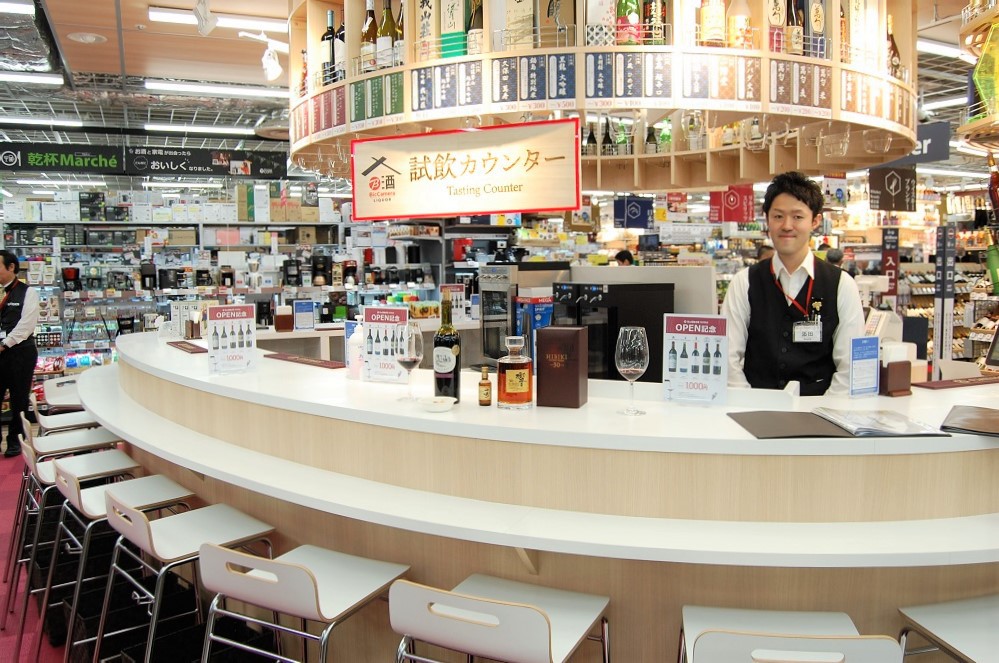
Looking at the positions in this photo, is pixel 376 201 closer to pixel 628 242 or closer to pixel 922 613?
pixel 922 613

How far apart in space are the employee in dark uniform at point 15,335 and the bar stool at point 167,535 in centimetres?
459

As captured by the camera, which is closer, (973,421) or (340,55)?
(973,421)

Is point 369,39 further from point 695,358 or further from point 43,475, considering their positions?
point 43,475

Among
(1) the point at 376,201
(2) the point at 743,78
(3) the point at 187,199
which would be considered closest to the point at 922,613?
(2) the point at 743,78

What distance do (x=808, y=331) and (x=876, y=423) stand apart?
0.79 metres

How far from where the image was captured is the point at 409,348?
2725mm

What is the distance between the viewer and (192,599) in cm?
312

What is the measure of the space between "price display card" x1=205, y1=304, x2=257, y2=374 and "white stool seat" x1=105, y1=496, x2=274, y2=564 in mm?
686

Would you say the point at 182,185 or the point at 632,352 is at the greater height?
the point at 182,185

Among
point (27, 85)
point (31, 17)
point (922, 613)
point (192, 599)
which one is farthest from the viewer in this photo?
point (27, 85)

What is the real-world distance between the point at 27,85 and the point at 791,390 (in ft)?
37.3

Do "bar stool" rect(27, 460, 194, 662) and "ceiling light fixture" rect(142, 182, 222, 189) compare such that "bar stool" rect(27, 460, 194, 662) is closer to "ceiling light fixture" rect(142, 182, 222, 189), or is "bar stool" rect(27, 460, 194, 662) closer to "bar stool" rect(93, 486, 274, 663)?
"bar stool" rect(93, 486, 274, 663)

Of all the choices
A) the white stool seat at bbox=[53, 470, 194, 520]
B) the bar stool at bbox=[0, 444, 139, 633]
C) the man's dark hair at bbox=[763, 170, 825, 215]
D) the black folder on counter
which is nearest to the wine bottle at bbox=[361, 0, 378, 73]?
the man's dark hair at bbox=[763, 170, 825, 215]

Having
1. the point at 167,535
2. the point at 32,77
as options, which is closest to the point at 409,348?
the point at 167,535
